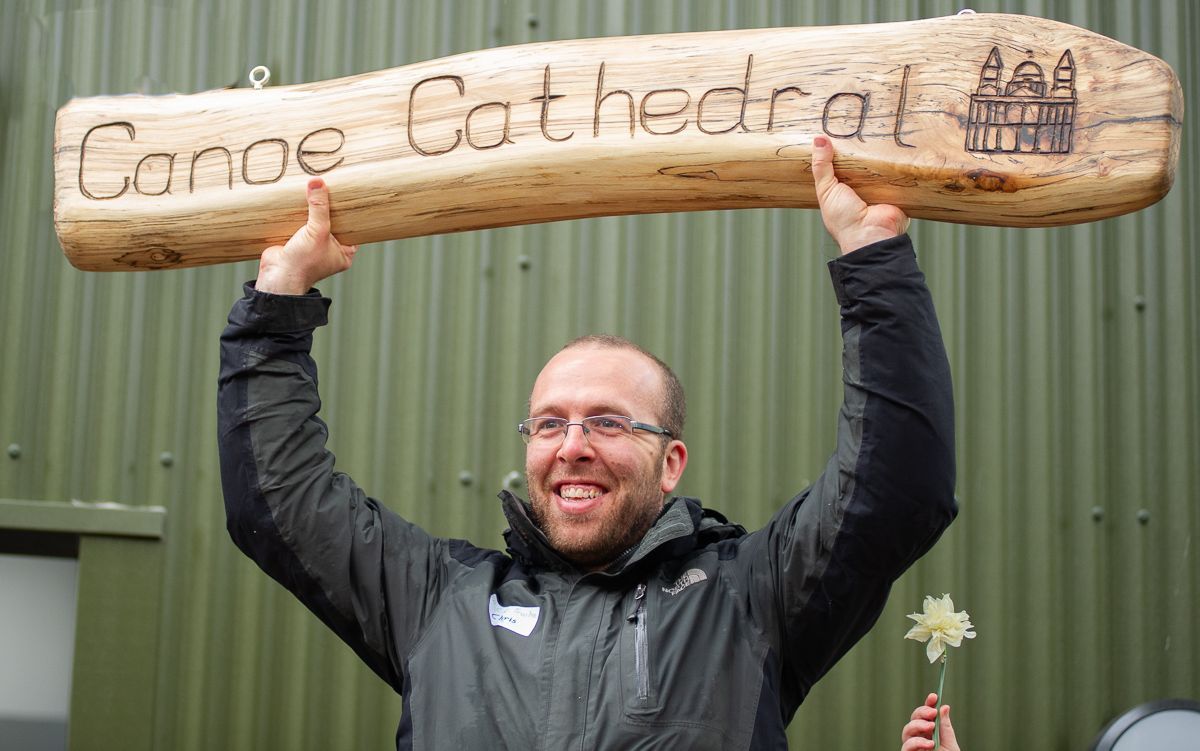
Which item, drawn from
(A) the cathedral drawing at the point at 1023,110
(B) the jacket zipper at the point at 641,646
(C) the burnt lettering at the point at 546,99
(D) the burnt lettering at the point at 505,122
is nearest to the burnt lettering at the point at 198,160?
(D) the burnt lettering at the point at 505,122

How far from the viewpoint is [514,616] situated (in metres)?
2.36

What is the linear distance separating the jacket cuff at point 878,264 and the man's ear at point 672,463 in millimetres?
684

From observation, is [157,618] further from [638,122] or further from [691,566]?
[638,122]

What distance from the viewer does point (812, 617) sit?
2223 mm

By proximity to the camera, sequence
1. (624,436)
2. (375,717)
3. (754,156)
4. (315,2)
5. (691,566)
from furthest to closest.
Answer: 1. (315,2)
2. (375,717)
3. (624,436)
4. (691,566)
5. (754,156)

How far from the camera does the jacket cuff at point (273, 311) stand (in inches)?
94.4

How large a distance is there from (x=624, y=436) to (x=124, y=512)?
2.19 m

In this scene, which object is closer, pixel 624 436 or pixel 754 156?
pixel 754 156

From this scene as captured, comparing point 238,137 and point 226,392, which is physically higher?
point 238,137

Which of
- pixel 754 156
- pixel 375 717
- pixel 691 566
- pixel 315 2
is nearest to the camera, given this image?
pixel 754 156

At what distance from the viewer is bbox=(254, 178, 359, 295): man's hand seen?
233cm

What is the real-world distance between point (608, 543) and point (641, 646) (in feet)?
0.95

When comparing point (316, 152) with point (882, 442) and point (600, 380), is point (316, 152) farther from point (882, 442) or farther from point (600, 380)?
point (882, 442)

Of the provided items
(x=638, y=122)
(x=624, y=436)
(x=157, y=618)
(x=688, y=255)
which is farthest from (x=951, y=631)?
(x=157, y=618)
